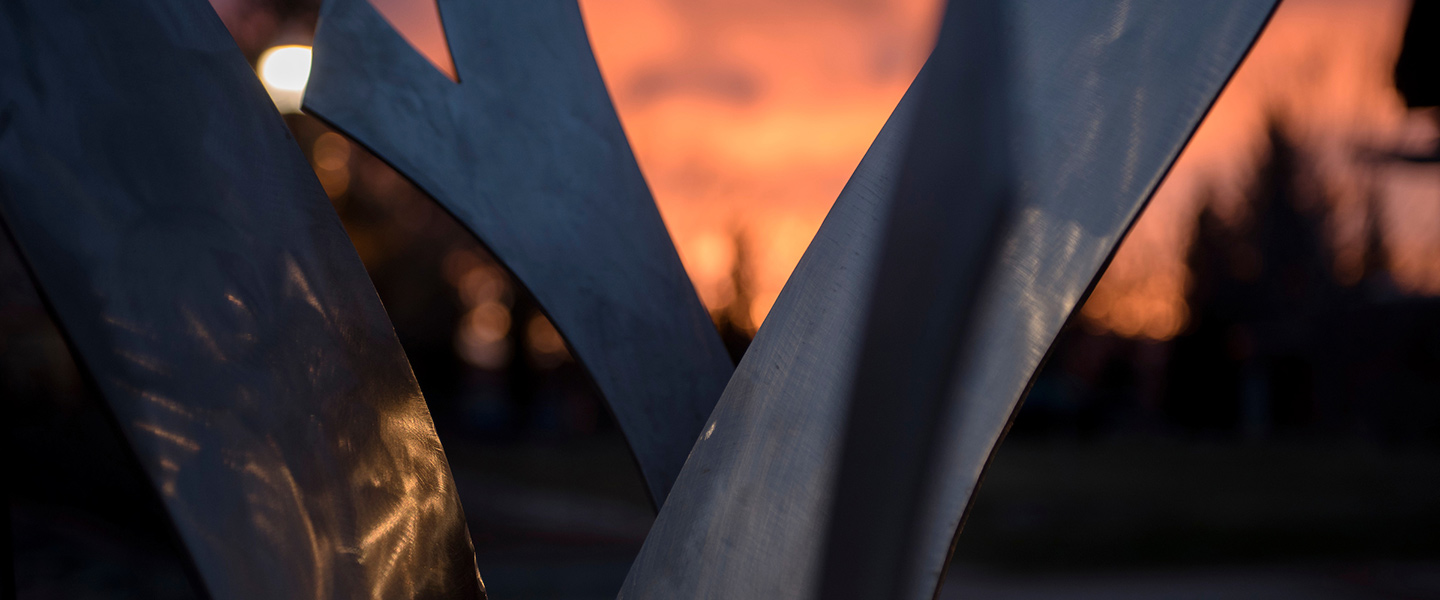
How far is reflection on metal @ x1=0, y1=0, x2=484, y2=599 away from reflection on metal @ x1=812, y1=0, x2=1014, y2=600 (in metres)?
1.11

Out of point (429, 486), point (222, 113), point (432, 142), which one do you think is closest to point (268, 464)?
point (429, 486)

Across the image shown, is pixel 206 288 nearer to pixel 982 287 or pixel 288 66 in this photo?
pixel 982 287

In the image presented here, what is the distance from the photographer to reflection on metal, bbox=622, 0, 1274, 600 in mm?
1724

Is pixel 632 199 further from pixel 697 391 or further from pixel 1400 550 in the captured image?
pixel 1400 550

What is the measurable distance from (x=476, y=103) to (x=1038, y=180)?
7.21 ft

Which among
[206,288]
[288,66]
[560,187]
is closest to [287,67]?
[288,66]

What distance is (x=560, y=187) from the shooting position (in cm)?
343

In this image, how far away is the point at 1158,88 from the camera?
1.73 m

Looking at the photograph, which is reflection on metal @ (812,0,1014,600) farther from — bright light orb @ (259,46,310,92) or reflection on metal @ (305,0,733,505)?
bright light orb @ (259,46,310,92)

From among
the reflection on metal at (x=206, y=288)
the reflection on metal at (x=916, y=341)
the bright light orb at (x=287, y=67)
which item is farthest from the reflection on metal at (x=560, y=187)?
the bright light orb at (x=287, y=67)

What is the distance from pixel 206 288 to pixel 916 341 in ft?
4.75

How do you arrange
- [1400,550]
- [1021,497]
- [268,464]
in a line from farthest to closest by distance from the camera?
[1021,497]
[1400,550]
[268,464]

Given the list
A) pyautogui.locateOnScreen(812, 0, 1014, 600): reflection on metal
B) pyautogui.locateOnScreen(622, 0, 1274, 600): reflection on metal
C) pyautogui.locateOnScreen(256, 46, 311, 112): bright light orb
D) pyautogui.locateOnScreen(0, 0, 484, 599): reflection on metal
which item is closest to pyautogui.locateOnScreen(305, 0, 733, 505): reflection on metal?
pyautogui.locateOnScreen(0, 0, 484, 599): reflection on metal

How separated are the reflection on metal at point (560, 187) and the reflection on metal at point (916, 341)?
1718 millimetres
